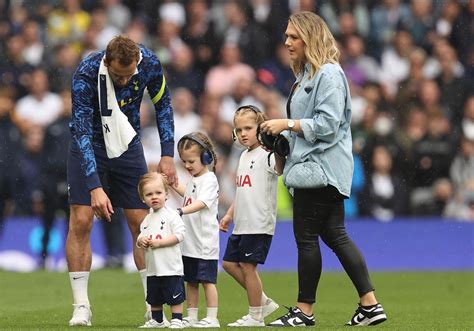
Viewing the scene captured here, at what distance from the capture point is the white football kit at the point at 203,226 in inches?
384

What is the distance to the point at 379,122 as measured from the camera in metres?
19.5

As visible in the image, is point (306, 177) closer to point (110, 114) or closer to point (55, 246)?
point (110, 114)

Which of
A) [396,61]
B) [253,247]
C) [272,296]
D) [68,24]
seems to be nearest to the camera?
[253,247]

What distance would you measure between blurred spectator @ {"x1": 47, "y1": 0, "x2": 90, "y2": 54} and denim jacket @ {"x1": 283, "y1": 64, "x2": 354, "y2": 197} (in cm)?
1041

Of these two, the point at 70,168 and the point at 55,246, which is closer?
the point at 70,168

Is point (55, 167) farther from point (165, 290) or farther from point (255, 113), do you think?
point (165, 290)

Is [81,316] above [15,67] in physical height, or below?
below

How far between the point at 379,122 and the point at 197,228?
397 inches

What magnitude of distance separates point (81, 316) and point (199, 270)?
0.98m

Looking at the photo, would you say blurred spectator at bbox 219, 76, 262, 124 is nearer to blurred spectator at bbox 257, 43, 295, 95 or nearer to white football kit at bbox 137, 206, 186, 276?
blurred spectator at bbox 257, 43, 295, 95

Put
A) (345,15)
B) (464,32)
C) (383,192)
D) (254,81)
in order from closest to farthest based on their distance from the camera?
(383,192) < (254,81) < (345,15) < (464,32)

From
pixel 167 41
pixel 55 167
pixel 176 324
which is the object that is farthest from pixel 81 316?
pixel 167 41

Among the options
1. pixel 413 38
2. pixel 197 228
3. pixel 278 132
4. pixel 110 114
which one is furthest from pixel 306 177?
pixel 413 38

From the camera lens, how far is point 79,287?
10.1 meters
